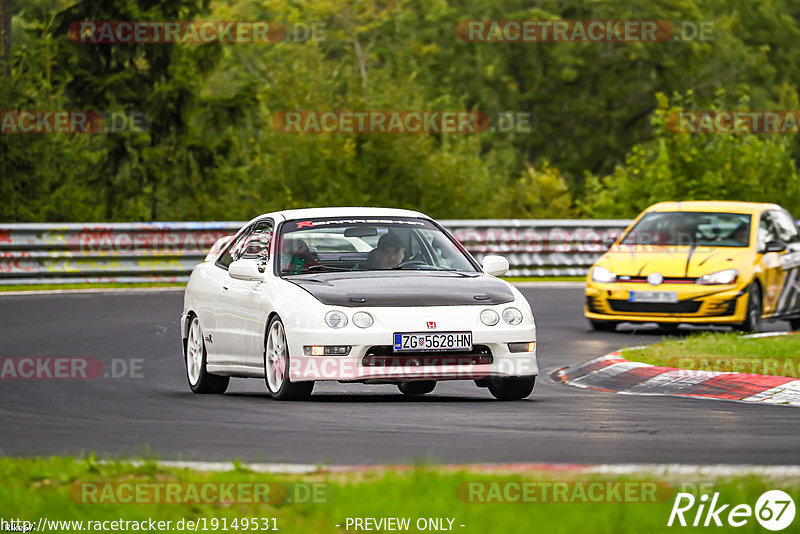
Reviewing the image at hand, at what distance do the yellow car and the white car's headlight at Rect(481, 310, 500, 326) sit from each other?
24.4ft

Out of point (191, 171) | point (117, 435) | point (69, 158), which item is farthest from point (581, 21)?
point (117, 435)

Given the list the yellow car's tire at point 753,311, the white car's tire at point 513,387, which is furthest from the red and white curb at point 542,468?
the yellow car's tire at point 753,311

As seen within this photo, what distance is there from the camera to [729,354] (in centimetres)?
1544

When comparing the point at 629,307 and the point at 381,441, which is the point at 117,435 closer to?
the point at 381,441

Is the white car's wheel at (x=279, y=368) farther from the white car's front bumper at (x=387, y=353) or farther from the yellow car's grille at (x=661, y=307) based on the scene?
the yellow car's grille at (x=661, y=307)

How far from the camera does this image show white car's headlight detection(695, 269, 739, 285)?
19.3 metres

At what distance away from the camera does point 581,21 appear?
63688 mm

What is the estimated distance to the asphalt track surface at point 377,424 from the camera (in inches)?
354

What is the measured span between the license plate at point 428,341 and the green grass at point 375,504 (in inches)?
158

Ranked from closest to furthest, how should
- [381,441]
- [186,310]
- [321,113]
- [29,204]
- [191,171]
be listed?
[381,441], [186,310], [29,204], [321,113], [191,171]

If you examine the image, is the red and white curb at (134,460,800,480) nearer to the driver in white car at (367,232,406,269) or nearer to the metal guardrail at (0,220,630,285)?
the driver in white car at (367,232,406,269)

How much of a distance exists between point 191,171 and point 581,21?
86.9 ft

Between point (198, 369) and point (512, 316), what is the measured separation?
287cm

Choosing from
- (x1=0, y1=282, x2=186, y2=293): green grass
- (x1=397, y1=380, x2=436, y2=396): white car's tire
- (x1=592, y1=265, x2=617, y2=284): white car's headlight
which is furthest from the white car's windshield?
(x1=0, y1=282, x2=186, y2=293): green grass
